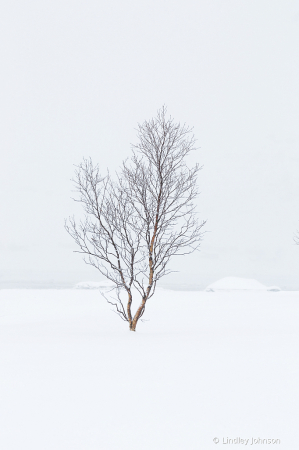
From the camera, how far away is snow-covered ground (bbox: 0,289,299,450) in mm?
3896

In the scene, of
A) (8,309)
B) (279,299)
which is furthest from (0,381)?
(279,299)

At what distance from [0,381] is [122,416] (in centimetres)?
239

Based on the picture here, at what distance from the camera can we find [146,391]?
198 inches

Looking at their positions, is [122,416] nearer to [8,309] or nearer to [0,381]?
[0,381]

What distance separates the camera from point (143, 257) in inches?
422

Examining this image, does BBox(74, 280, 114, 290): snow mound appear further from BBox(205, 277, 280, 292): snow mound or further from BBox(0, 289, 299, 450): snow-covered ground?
BBox(0, 289, 299, 450): snow-covered ground

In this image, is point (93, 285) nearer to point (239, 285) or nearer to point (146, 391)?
point (239, 285)

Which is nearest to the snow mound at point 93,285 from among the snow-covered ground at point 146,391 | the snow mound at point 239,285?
the snow mound at point 239,285

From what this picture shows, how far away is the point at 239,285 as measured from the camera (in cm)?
3306

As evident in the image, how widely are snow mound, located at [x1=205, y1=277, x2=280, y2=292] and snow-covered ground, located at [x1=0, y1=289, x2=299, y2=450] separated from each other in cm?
A: 2286

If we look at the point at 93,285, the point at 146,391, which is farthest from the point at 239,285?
the point at 146,391

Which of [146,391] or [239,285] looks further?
[239,285]

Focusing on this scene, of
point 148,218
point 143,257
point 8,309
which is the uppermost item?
point 148,218

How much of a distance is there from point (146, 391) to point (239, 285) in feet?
97.0
